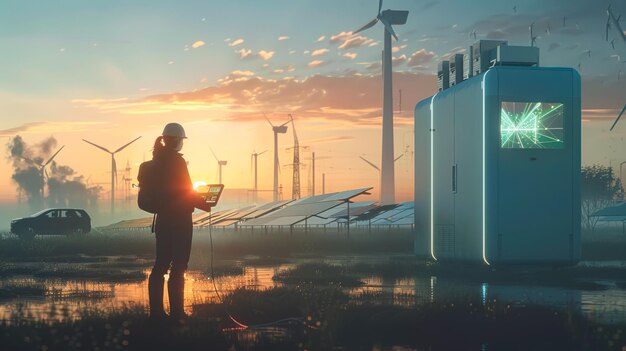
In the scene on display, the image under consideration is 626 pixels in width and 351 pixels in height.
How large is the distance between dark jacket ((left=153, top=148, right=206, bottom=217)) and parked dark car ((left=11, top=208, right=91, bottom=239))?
45.0m

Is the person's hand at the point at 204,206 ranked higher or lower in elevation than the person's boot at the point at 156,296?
higher

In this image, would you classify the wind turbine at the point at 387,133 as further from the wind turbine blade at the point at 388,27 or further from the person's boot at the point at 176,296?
the person's boot at the point at 176,296

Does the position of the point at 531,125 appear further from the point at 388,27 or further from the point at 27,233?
the point at 388,27

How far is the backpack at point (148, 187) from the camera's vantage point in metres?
11.3

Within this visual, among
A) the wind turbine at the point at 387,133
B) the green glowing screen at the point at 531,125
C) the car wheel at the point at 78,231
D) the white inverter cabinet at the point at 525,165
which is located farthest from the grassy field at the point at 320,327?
Result: the wind turbine at the point at 387,133

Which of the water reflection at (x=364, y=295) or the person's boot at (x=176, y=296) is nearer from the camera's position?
Result: the person's boot at (x=176, y=296)

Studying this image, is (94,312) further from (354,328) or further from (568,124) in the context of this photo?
(568,124)

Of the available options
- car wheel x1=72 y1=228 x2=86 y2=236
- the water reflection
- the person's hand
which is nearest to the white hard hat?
the person's hand

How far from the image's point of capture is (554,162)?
20625 mm

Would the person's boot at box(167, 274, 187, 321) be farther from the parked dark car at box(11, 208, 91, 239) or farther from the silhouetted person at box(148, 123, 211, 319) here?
the parked dark car at box(11, 208, 91, 239)

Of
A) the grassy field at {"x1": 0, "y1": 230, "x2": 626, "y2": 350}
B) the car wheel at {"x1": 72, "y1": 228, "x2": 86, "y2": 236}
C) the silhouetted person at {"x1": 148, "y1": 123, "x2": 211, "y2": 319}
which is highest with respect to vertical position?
the silhouetted person at {"x1": 148, "y1": 123, "x2": 211, "y2": 319}

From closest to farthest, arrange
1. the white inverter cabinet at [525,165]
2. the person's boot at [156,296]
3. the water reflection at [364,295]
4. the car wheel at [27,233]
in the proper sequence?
the person's boot at [156,296] → the water reflection at [364,295] → the white inverter cabinet at [525,165] → the car wheel at [27,233]

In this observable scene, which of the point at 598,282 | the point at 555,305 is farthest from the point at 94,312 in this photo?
the point at 598,282

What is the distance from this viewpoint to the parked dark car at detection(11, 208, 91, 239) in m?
54.5
